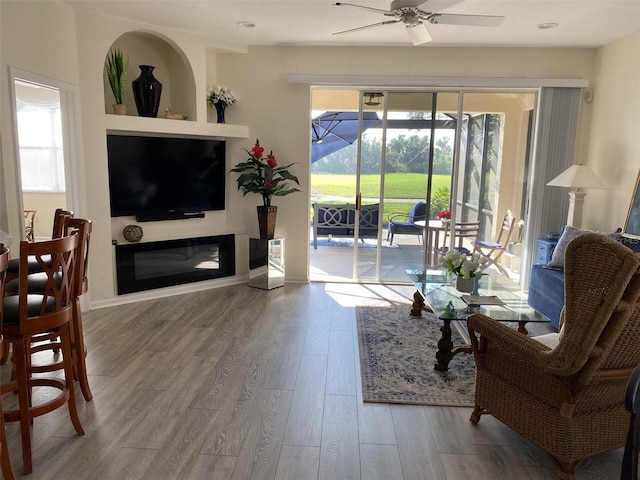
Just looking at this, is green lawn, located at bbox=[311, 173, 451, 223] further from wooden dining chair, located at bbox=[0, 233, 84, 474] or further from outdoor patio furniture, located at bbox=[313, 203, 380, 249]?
wooden dining chair, located at bbox=[0, 233, 84, 474]

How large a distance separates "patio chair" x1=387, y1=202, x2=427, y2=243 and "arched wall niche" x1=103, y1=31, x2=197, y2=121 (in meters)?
2.58

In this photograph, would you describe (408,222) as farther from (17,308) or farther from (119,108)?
(17,308)

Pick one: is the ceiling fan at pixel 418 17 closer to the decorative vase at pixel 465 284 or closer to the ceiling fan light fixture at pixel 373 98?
the ceiling fan light fixture at pixel 373 98

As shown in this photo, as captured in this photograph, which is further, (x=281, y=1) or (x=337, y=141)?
(x=337, y=141)

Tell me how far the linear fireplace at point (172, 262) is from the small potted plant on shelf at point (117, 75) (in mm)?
1374

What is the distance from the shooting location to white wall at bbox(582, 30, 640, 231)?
14.6 ft

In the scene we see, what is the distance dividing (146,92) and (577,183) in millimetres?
4365

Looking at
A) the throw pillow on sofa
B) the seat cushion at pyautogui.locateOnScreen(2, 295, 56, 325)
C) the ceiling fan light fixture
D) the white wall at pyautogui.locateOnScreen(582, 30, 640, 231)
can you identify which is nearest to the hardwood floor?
the seat cushion at pyautogui.locateOnScreen(2, 295, 56, 325)

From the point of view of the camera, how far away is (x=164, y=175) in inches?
191

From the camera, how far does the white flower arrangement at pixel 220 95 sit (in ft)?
16.7

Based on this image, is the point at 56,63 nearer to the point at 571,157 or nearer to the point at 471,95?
the point at 471,95

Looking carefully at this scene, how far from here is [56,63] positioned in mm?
3850

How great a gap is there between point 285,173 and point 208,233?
1.15 meters

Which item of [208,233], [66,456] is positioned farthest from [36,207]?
[66,456]
